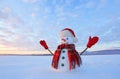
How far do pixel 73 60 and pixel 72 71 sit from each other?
0.48 ft

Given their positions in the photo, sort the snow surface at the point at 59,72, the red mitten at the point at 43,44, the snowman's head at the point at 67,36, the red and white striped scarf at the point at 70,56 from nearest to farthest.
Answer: the snow surface at the point at 59,72 < the red and white striped scarf at the point at 70,56 < the snowman's head at the point at 67,36 < the red mitten at the point at 43,44

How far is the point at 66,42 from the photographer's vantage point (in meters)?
2.86

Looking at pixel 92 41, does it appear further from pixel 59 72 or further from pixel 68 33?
pixel 59 72

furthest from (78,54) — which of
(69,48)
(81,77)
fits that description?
(81,77)

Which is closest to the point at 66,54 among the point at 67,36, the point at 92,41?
the point at 67,36

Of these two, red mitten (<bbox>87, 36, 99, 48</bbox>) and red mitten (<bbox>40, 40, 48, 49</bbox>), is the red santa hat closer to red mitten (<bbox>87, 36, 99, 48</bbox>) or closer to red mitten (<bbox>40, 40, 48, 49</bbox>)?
red mitten (<bbox>87, 36, 99, 48</bbox>)

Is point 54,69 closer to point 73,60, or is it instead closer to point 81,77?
point 73,60

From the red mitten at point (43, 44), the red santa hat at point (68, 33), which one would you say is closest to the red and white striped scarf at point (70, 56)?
the red santa hat at point (68, 33)

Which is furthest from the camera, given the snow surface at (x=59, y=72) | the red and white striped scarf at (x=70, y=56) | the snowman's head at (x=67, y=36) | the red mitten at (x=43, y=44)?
the red mitten at (x=43, y=44)

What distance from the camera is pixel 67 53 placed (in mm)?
2783

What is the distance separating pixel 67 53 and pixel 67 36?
24cm

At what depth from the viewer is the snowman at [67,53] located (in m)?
2.74

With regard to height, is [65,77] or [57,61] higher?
[57,61]

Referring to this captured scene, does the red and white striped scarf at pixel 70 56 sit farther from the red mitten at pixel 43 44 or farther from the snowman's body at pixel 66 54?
the red mitten at pixel 43 44
